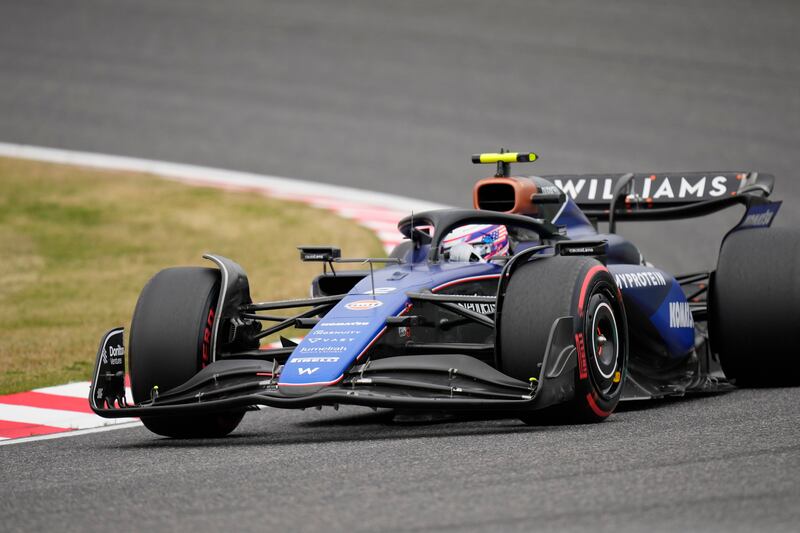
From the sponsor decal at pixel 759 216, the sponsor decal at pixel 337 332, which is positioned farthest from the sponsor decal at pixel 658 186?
the sponsor decal at pixel 337 332

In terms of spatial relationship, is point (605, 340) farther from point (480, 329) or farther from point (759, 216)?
point (759, 216)

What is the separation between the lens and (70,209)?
1700cm

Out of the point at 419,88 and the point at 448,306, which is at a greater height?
the point at 419,88

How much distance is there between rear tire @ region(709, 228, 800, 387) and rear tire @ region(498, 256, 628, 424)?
1657 mm

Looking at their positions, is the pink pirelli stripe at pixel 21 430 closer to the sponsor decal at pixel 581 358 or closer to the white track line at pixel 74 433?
the white track line at pixel 74 433

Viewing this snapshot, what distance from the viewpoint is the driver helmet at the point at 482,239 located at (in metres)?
8.24

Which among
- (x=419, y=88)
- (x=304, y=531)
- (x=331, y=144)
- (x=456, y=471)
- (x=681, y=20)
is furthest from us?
(x=681, y=20)

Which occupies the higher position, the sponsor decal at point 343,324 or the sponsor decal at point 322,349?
the sponsor decal at point 343,324

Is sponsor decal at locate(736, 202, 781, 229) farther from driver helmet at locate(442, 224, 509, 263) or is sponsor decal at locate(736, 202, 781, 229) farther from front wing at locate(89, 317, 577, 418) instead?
front wing at locate(89, 317, 577, 418)

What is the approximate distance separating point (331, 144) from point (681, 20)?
8083 mm

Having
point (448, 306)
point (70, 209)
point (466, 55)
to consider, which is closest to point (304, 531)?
point (448, 306)

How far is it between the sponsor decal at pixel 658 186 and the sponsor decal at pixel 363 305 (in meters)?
3.63

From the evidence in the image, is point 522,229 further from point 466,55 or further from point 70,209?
point 466,55

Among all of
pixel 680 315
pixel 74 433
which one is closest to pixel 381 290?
pixel 74 433
